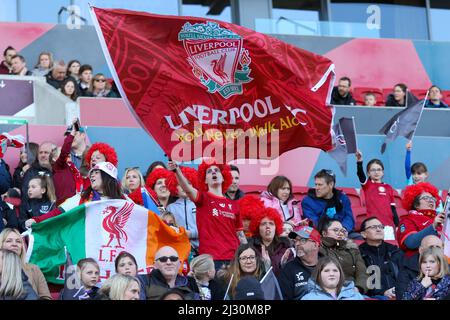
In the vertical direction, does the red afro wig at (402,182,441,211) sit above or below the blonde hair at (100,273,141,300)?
above

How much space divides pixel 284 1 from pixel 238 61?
34.5 feet

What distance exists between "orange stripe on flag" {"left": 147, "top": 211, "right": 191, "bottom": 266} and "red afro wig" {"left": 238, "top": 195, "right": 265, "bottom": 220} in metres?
0.93

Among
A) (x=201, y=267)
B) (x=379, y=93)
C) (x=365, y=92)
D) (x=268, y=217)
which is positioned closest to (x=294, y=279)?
(x=201, y=267)

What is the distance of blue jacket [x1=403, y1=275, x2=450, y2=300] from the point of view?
13383mm

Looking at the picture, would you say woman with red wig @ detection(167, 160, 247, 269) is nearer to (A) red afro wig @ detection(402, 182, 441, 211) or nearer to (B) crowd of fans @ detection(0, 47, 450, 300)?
(B) crowd of fans @ detection(0, 47, 450, 300)

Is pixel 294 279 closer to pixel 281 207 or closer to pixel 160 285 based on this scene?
pixel 160 285

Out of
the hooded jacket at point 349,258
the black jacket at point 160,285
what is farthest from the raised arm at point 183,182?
the hooded jacket at point 349,258

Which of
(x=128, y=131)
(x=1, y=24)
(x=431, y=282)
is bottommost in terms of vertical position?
(x=431, y=282)

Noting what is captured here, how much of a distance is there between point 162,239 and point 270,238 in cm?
128

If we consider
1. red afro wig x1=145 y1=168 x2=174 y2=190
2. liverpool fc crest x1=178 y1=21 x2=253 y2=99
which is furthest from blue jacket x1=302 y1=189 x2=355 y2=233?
liverpool fc crest x1=178 y1=21 x2=253 y2=99

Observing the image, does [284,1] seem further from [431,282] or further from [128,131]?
[431,282]

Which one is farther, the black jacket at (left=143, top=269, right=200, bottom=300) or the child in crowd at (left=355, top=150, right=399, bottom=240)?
the child in crowd at (left=355, top=150, right=399, bottom=240)

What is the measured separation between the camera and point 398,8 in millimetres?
26375
